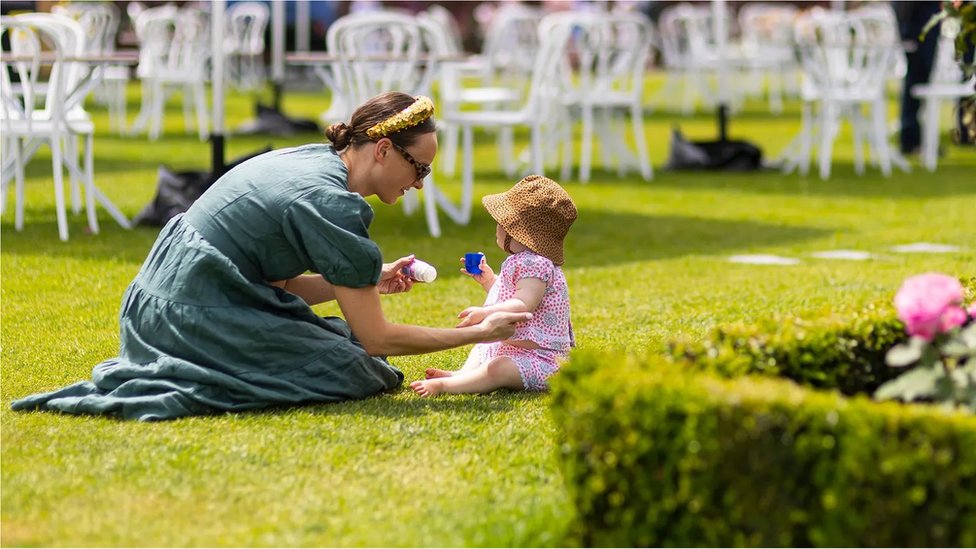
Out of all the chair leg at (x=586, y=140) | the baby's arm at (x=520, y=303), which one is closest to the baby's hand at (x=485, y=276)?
the baby's arm at (x=520, y=303)

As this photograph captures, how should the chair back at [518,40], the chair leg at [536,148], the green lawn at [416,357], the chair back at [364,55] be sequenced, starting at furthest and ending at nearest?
the chair back at [518,40] → the chair leg at [536,148] → the chair back at [364,55] → the green lawn at [416,357]

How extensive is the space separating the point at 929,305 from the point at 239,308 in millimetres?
1918

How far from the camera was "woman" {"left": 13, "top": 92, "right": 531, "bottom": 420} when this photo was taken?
376 cm

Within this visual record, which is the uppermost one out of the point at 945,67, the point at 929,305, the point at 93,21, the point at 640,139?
the point at 929,305

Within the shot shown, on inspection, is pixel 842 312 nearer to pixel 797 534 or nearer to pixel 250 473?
pixel 797 534

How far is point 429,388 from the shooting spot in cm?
411

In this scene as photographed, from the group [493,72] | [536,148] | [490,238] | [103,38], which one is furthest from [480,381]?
[103,38]

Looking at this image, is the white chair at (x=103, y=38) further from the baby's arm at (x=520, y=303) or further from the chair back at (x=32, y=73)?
the baby's arm at (x=520, y=303)

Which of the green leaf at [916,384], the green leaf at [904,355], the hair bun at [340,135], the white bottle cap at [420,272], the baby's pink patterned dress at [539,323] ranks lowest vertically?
the baby's pink patterned dress at [539,323]

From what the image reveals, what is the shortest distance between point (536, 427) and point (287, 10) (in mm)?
21698

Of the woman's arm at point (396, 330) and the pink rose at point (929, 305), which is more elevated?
the pink rose at point (929, 305)

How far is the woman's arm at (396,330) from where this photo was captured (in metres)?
3.77

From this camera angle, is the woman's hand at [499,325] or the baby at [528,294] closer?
the woman's hand at [499,325]

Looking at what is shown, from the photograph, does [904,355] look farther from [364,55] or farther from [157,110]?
[157,110]
